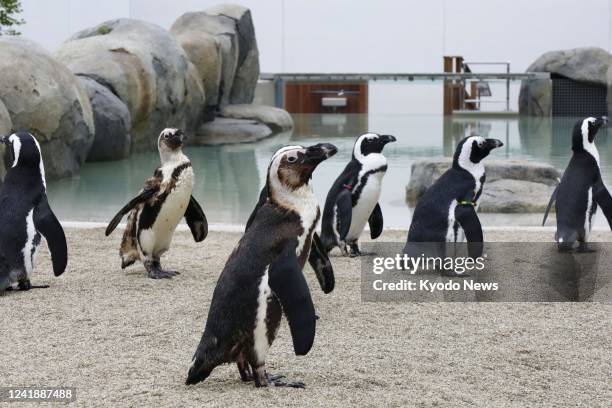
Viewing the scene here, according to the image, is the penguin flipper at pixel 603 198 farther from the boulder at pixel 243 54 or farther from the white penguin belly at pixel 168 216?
the boulder at pixel 243 54

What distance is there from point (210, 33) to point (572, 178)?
1249 centimetres

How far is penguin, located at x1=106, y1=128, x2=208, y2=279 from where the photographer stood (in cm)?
499

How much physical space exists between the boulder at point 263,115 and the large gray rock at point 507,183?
8.08 m

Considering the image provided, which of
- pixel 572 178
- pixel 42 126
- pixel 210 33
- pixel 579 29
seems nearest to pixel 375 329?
pixel 572 178

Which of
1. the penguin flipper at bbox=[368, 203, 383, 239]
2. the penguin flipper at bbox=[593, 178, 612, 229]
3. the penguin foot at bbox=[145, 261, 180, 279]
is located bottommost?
the penguin foot at bbox=[145, 261, 180, 279]

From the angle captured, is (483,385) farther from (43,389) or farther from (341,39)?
(341,39)

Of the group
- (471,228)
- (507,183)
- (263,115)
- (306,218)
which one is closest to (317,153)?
(306,218)

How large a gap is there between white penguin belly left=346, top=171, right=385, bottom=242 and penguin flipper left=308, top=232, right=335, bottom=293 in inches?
86.7

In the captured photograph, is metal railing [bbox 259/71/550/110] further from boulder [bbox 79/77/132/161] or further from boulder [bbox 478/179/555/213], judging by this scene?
boulder [bbox 478/179/555/213]

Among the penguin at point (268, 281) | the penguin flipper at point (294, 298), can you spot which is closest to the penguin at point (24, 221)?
the penguin at point (268, 281)

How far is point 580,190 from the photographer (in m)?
5.20

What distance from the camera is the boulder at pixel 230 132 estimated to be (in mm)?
15773

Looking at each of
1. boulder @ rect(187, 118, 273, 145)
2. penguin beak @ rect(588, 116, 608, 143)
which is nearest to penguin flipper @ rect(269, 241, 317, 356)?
penguin beak @ rect(588, 116, 608, 143)

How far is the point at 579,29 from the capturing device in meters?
24.2
